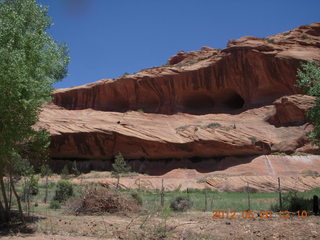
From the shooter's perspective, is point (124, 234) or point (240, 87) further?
point (240, 87)

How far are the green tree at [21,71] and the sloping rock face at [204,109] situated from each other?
19.7 meters

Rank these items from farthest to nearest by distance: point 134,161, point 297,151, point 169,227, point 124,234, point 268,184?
point 134,161, point 297,151, point 268,184, point 169,227, point 124,234

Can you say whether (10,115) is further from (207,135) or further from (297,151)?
(297,151)

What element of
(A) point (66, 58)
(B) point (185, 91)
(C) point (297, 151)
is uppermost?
(B) point (185, 91)

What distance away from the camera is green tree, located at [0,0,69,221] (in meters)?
8.36

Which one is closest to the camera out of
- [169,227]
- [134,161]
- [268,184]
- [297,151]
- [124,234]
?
[124,234]

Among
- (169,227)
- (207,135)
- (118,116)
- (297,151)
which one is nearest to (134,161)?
(118,116)

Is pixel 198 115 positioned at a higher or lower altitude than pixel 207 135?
higher

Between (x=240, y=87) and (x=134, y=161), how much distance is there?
1432 centimetres

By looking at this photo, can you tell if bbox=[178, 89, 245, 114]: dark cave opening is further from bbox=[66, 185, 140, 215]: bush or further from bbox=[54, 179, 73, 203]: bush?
bbox=[66, 185, 140, 215]: bush

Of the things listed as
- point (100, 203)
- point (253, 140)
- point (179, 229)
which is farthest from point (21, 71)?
point (253, 140)

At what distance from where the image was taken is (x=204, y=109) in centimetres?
3684

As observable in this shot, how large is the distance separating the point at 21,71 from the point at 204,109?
29.8 m

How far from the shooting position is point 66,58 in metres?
12.1
